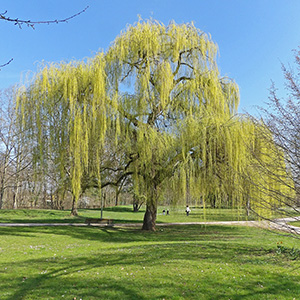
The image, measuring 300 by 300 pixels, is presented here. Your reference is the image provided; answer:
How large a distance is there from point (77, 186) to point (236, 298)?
7.62 metres

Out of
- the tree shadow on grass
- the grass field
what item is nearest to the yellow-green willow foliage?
the grass field

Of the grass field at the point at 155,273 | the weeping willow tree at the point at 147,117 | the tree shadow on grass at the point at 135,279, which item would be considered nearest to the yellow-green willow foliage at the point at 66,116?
the weeping willow tree at the point at 147,117

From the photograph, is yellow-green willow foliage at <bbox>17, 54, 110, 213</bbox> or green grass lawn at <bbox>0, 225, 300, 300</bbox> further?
yellow-green willow foliage at <bbox>17, 54, 110, 213</bbox>

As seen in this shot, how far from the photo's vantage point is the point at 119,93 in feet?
41.2

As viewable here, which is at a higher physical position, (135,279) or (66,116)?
(66,116)

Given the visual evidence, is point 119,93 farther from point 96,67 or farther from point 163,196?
point 163,196

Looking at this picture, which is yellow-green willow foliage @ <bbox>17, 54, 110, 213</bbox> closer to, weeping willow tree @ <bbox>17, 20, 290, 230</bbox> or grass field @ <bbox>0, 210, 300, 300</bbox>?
weeping willow tree @ <bbox>17, 20, 290, 230</bbox>

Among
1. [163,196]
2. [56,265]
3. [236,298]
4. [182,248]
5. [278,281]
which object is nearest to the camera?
[236,298]

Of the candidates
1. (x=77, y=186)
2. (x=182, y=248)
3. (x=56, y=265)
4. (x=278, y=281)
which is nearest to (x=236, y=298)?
(x=278, y=281)

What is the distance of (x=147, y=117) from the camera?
12.8 m

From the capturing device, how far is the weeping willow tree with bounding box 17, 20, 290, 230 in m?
11.1

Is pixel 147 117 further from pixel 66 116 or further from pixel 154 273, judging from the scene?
pixel 154 273

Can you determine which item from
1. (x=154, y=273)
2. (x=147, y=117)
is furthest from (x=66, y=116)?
(x=154, y=273)

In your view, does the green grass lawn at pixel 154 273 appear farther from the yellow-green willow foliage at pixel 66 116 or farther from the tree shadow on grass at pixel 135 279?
the yellow-green willow foliage at pixel 66 116
